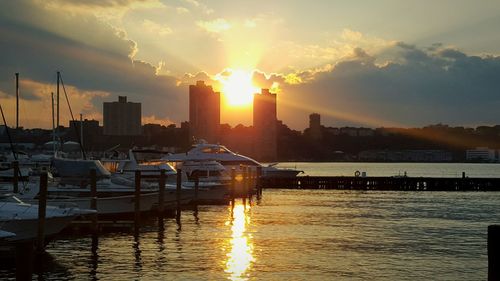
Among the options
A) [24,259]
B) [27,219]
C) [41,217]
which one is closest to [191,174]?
[27,219]

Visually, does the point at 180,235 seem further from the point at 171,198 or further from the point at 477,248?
the point at 477,248

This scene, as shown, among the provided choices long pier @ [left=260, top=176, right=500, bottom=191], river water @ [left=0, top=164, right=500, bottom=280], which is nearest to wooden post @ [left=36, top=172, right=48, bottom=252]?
river water @ [left=0, top=164, right=500, bottom=280]

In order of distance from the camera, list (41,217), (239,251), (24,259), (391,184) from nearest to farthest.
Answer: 1. (24,259)
2. (41,217)
3. (239,251)
4. (391,184)

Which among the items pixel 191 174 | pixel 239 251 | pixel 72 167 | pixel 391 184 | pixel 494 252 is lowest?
pixel 239 251

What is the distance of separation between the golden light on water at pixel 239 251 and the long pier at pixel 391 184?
4241cm

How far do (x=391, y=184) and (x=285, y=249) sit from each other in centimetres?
6076

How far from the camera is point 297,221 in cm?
4391

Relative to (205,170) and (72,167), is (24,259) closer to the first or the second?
(72,167)

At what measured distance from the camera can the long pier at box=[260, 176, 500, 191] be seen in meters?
87.3

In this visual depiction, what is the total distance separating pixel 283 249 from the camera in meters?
30.4

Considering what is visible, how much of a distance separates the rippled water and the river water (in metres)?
0.04

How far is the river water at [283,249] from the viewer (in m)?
24.4

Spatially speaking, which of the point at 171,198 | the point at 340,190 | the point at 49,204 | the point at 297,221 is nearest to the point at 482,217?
the point at 297,221

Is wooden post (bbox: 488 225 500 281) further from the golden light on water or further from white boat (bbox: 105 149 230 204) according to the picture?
white boat (bbox: 105 149 230 204)
